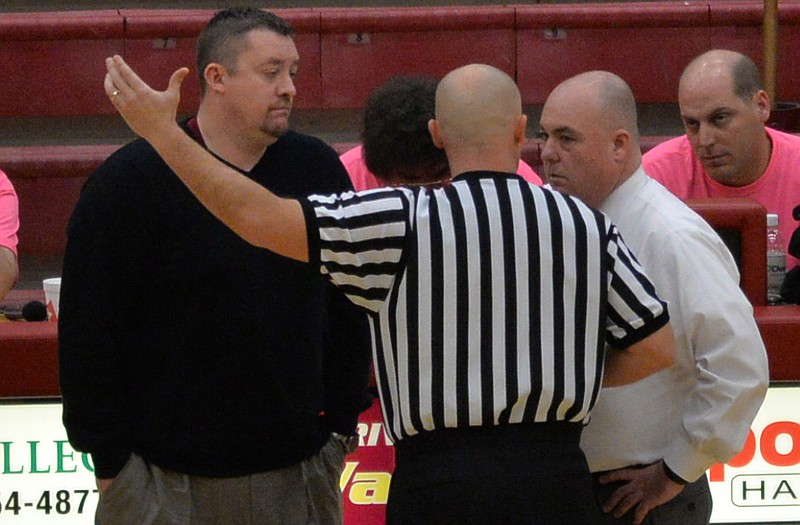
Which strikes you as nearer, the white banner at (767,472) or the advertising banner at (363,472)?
the advertising banner at (363,472)

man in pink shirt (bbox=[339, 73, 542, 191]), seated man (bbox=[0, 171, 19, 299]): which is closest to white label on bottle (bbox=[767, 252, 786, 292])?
man in pink shirt (bbox=[339, 73, 542, 191])

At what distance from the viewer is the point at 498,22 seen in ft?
22.1

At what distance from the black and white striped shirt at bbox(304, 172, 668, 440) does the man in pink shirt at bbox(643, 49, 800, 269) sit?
1.86 metres

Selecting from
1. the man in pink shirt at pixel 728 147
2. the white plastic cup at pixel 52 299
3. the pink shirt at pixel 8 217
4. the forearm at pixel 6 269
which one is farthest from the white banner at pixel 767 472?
the pink shirt at pixel 8 217

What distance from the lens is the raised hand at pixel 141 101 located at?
2045 millimetres

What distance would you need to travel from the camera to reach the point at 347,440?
2.85 metres

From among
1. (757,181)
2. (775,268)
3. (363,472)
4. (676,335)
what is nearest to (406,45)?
(757,181)

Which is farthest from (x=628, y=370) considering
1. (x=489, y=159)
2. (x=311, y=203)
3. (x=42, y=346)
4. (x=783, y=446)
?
(x=42, y=346)

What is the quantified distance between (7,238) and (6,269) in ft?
0.53

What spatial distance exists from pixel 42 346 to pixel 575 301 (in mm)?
1597

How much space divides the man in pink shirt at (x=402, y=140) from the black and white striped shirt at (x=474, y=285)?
34.7 inches

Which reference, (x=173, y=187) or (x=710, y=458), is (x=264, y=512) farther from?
(x=710, y=458)

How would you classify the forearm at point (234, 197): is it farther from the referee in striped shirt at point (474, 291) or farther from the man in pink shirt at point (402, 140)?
the man in pink shirt at point (402, 140)

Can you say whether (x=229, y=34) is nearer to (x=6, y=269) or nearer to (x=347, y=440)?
(x=347, y=440)
